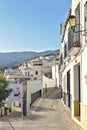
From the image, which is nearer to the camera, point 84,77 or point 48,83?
point 84,77

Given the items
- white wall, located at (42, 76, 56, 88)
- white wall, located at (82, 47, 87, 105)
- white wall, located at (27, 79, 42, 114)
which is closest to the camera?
white wall, located at (82, 47, 87, 105)

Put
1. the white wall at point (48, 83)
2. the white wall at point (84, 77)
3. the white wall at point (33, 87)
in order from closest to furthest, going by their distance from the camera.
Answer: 1. the white wall at point (84, 77)
2. the white wall at point (33, 87)
3. the white wall at point (48, 83)

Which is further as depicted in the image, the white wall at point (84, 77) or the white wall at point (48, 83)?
the white wall at point (48, 83)

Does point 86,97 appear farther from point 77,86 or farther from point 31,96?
point 31,96

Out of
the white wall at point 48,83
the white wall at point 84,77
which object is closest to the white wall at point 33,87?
the white wall at point 48,83

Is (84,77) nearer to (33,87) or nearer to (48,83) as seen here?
(33,87)

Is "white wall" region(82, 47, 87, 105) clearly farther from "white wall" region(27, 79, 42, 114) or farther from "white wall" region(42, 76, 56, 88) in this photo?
"white wall" region(42, 76, 56, 88)

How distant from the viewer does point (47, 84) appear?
176ft

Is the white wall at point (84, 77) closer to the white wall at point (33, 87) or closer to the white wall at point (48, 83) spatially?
the white wall at point (33, 87)

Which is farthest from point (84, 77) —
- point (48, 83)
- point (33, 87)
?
point (48, 83)

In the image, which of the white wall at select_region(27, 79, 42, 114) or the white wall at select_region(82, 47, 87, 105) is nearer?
the white wall at select_region(82, 47, 87, 105)

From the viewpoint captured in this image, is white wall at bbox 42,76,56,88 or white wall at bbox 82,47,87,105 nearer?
white wall at bbox 82,47,87,105

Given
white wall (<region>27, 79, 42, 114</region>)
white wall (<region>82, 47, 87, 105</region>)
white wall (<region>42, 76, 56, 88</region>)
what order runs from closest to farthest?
white wall (<region>82, 47, 87, 105</region>) < white wall (<region>27, 79, 42, 114</region>) < white wall (<region>42, 76, 56, 88</region>)

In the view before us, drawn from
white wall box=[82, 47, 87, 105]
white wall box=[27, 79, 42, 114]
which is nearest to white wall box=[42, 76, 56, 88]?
white wall box=[27, 79, 42, 114]
